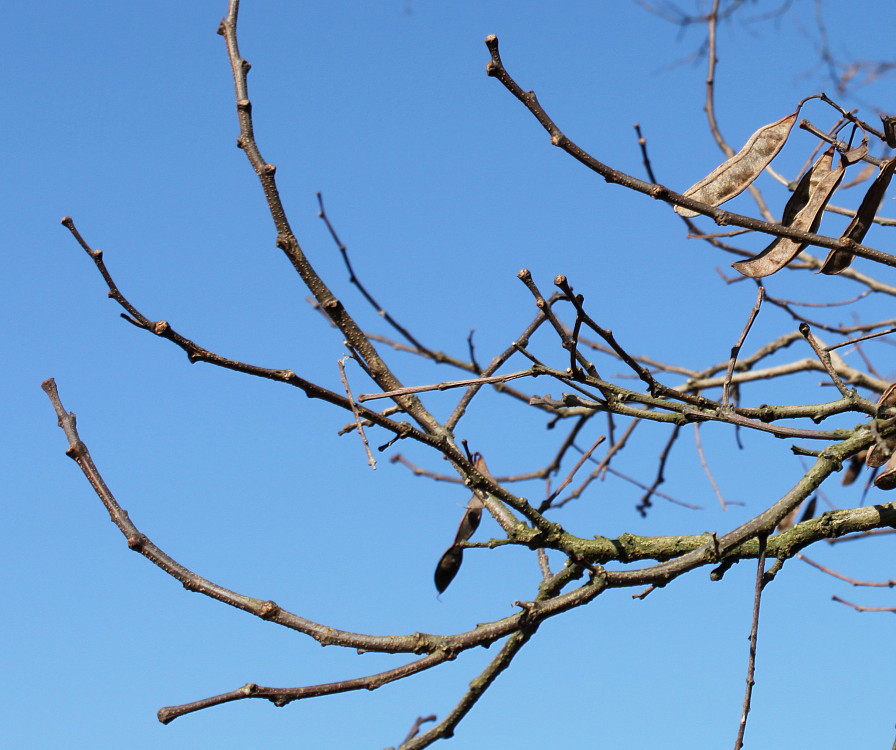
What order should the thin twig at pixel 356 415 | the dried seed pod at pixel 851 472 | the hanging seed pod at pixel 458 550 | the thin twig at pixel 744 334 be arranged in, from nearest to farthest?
the thin twig at pixel 356 415 → the thin twig at pixel 744 334 → the hanging seed pod at pixel 458 550 → the dried seed pod at pixel 851 472

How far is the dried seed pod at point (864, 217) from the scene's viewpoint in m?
1.44

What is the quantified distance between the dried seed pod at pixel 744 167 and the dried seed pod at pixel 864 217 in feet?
0.54

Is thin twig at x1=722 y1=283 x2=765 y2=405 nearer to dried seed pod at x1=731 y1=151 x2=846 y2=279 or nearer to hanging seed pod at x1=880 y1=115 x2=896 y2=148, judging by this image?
dried seed pod at x1=731 y1=151 x2=846 y2=279

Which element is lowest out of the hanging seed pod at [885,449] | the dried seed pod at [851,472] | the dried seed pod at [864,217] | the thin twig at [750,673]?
the thin twig at [750,673]

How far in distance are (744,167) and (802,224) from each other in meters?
0.14

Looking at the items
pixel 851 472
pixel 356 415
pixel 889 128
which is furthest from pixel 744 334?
pixel 851 472

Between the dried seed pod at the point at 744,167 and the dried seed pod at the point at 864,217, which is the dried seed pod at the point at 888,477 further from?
the dried seed pod at the point at 744,167

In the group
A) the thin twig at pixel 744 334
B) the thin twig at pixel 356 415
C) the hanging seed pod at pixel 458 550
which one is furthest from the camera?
the hanging seed pod at pixel 458 550


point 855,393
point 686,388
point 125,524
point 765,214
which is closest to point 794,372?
point 686,388

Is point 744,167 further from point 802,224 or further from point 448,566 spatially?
point 448,566

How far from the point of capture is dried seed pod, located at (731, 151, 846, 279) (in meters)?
1.47

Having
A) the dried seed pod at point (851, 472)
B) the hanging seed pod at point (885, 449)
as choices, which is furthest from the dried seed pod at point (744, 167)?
the dried seed pod at point (851, 472)

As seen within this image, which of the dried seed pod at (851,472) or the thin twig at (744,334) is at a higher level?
the dried seed pod at (851,472)

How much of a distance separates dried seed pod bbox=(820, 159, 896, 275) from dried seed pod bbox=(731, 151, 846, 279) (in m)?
0.05
